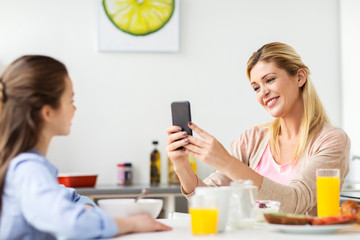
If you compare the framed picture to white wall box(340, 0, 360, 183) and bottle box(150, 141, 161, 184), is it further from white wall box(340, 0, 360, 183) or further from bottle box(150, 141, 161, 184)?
white wall box(340, 0, 360, 183)

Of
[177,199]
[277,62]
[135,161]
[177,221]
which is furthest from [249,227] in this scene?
[135,161]

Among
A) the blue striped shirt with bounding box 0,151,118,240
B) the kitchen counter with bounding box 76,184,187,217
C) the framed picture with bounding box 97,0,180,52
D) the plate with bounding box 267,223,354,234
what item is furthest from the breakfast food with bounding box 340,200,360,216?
the framed picture with bounding box 97,0,180,52

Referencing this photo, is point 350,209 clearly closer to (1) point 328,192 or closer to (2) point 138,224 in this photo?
(1) point 328,192

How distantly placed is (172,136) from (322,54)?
2366 mm

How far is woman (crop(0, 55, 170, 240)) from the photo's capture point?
99cm

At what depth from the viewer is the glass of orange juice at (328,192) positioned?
1424 millimetres

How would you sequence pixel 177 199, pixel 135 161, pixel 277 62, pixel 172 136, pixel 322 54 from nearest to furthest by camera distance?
pixel 172 136 < pixel 277 62 < pixel 177 199 < pixel 135 161 < pixel 322 54

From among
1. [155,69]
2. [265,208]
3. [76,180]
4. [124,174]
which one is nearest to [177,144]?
[265,208]

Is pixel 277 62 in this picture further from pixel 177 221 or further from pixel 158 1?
pixel 158 1

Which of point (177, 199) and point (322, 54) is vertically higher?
point (322, 54)

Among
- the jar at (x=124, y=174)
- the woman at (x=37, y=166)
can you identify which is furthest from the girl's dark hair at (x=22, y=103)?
the jar at (x=124, y=174)

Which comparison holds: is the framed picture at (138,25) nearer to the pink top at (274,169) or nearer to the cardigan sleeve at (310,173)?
the pink top at (274,169)

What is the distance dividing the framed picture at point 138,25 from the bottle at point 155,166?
0.69 metres

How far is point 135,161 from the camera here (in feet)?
11.0
